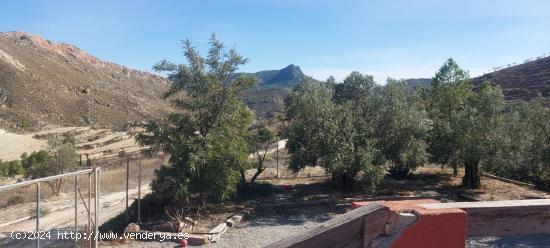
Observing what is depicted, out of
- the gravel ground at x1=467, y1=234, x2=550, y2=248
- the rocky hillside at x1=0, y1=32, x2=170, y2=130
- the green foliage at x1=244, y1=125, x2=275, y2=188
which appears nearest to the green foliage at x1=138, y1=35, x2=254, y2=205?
the green foliage at x1=244, y1=125, x2=275, y2=188

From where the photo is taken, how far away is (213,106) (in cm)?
1678

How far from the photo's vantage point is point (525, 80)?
62688 millimetres

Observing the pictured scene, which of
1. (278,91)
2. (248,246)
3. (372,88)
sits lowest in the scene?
Answer: (248,246)

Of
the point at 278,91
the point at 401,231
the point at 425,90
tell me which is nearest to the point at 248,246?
the point at 401,231

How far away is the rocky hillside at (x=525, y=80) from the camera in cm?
5272

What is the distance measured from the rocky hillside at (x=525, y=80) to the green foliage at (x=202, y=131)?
41309 millimetres

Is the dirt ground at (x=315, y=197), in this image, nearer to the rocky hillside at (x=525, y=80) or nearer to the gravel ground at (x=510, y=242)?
the gravel ground at (x=510, y=242)

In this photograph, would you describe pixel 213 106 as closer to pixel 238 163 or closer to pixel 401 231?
pixel 238 163

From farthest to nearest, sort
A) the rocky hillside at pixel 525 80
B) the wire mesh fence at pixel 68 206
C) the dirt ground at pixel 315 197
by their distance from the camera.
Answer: the rocky hillside at pixel 525 80 < the dirt ground at pixel 315 197 < the wire mesh fence at pixel 68 206

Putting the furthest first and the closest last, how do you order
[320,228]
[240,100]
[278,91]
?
[278,91], [240,100], [320,228]

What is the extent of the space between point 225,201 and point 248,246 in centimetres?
537

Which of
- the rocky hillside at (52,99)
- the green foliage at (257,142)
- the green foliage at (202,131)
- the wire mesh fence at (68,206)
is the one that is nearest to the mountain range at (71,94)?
the rocky hillside at (52,99)

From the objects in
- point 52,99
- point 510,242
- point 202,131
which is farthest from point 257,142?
point 52,99

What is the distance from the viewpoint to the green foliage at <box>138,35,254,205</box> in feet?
49.6
